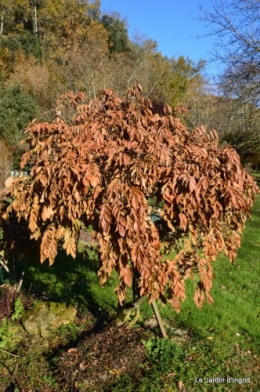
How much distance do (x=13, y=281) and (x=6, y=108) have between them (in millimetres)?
13355

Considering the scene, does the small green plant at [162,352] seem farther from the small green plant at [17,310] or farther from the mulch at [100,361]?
the small green plant at [17,310]

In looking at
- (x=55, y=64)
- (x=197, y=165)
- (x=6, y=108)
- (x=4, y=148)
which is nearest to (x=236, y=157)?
(x=197, y=165)

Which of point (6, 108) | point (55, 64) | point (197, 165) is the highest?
point (55, 64)

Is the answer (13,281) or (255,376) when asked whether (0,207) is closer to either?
(13,281)

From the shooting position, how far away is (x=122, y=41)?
104 ft

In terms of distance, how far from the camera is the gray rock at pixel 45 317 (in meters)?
3.43

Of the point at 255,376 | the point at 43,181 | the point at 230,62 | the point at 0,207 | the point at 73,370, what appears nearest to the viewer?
the point at 43,181

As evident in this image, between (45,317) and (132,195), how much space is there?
2.12 meters

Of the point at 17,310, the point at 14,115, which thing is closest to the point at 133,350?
the point at 17,310

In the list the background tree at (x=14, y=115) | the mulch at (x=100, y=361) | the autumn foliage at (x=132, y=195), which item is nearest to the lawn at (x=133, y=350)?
the mulch at (x=100, y=361)

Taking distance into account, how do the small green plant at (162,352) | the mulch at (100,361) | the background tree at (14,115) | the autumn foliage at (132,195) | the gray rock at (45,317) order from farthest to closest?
the background tree at (14,115), the gray rock at (45,317), the small green plant at (162,352), the mulch at (100,361), the autumn foliage at (132,195)

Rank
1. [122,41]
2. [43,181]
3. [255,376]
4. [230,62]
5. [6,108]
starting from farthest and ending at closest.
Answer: [122,41] < [6,108] < [230,62] < [255,376] < [43,181]

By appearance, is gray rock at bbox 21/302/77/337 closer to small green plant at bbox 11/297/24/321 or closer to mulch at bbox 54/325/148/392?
small green plant at bbox 11/297/24/321

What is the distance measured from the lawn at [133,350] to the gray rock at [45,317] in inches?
3.3
